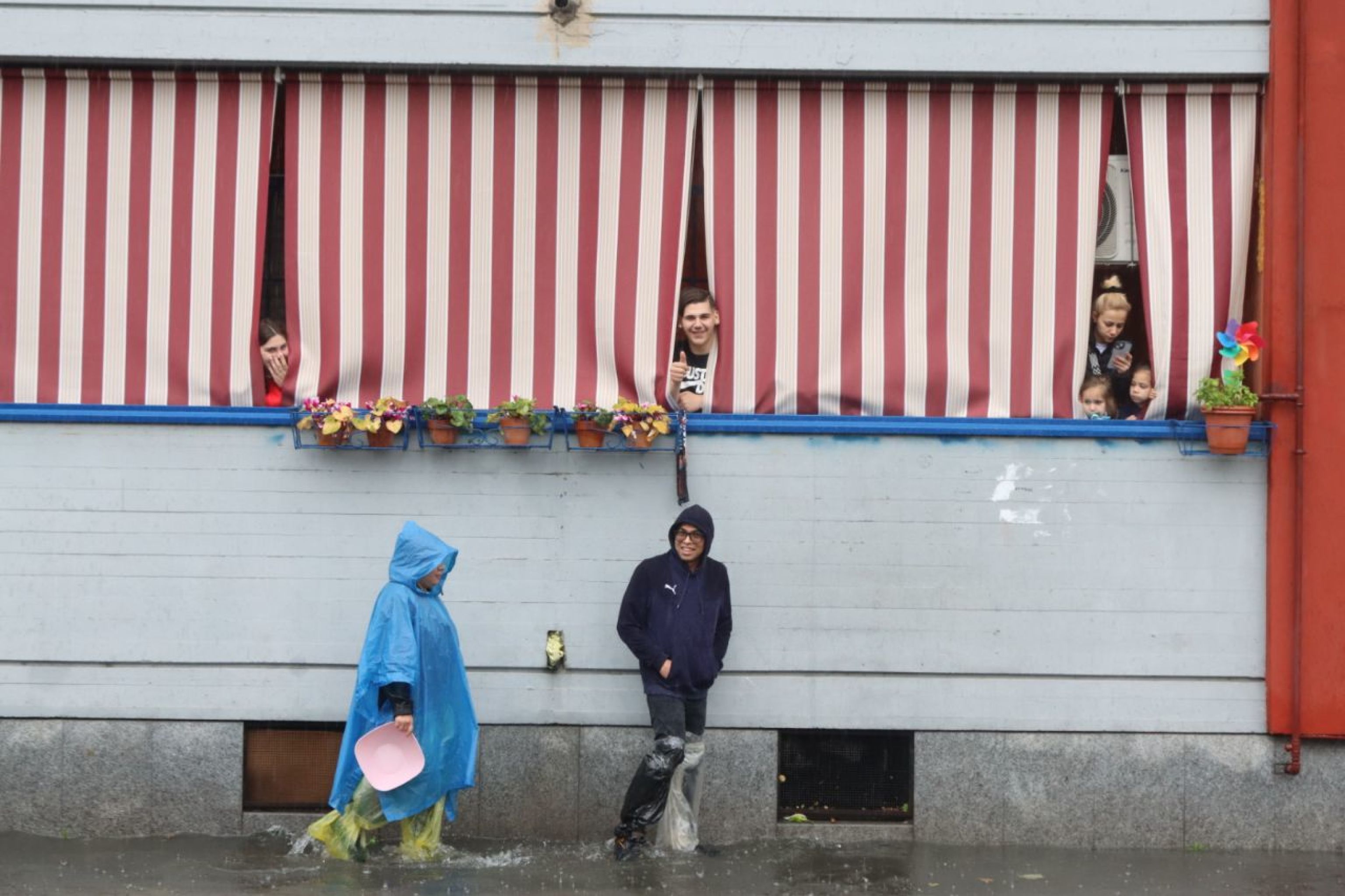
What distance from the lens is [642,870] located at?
30.8 feet

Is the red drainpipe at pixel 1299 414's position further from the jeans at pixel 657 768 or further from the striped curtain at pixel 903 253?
the jeans at pixel 657 768

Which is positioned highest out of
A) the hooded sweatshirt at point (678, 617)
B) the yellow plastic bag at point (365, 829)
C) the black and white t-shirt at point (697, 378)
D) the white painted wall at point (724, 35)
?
the white painted wall at point (724, 35)

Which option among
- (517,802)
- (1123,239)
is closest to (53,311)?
(517,802)

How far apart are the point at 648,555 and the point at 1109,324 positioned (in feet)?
9.40

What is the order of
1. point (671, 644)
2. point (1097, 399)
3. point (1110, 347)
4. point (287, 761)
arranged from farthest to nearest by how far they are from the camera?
point (1110, 347) → point (1097, 399) → point (287, 761) → point (671, 644)

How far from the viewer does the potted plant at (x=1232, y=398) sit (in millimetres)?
9852

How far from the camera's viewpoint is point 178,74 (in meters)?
10.2

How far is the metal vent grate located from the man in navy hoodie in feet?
2.58

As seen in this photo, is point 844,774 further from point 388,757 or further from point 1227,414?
point 1227,414

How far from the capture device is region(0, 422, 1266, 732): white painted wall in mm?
10039

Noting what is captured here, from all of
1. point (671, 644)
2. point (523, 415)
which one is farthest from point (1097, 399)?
point (523, 415)

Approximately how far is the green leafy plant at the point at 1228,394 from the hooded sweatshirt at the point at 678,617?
2.73m

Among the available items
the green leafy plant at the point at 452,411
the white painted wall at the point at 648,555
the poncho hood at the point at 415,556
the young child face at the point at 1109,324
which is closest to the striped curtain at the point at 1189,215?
the young child face at the point at 1109,324

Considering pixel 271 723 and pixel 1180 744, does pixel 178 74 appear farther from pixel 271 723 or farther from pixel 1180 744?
pixel 1180 744
